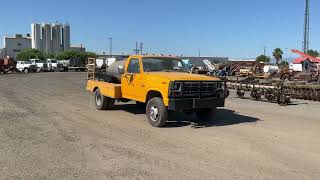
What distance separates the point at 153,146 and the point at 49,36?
17577 cm

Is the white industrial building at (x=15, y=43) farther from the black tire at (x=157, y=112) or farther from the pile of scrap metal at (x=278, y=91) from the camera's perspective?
the black tire at (x=157, y=112)

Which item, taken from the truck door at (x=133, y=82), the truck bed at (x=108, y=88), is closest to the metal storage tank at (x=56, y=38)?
the truck bed at (x=108, y=88)

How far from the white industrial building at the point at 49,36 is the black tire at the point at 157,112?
169m

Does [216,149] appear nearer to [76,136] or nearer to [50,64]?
[76,136]

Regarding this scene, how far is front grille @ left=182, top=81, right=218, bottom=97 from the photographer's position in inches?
470

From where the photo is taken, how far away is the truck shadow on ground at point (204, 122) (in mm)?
12594

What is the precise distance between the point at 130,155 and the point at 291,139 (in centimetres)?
402

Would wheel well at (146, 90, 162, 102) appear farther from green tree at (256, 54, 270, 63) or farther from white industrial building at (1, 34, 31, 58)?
white industrial building at (1, 34, 31, 58)

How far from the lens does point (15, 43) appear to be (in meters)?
176

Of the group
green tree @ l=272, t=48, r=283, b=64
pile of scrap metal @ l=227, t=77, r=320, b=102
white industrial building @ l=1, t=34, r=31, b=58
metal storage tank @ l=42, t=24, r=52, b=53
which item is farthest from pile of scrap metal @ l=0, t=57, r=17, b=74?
metal storage tank @ l=42, t=24, r=52, b=53

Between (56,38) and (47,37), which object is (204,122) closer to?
(47,37)

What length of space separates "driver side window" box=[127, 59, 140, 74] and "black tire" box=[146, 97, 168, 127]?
1414 millimetres

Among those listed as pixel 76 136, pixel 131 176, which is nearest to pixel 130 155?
pixel 131 176

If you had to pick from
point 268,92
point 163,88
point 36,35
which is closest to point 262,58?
point 36,35
